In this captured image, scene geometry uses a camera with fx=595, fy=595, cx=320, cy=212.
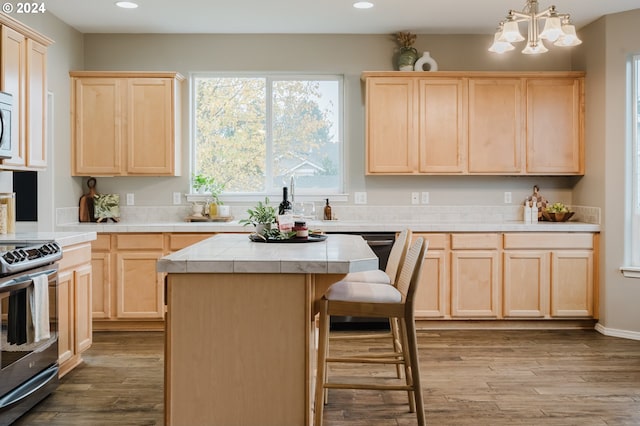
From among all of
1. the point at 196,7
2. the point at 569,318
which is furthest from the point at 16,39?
the point at 569,318

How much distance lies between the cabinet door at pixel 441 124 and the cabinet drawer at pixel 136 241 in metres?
2.34

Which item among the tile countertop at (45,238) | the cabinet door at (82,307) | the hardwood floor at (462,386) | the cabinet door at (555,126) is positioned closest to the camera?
the hardwood floor at (462,386)

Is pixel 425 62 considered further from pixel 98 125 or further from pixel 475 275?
pixel 98 125

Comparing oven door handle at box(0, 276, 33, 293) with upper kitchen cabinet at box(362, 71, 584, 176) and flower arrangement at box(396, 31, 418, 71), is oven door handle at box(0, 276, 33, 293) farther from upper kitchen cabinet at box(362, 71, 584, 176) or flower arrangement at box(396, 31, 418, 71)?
flower arrangement at box(396, 31, 418, 71)

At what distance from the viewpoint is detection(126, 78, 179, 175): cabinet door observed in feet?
16.7

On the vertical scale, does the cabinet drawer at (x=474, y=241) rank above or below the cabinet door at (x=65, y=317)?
above

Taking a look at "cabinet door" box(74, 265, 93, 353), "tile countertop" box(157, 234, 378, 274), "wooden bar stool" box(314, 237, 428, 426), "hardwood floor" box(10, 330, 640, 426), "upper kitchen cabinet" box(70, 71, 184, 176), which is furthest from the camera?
"upper kitchen cabinet" box(70, 71, 184, 176)

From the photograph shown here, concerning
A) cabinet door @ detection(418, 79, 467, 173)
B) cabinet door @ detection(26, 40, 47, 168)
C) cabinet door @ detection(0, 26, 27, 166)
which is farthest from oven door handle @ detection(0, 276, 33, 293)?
cabinet door @ detection(418, 79, 467, 173)

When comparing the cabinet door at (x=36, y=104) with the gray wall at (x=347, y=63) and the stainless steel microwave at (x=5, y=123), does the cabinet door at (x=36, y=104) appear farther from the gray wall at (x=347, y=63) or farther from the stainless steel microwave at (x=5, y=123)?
the gray wall at (x=347, y=63)

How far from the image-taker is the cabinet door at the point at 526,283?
193 inches

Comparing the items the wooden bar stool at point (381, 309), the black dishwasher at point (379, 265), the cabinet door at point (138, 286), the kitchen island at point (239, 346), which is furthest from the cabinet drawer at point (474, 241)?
the kitchen island at point (239, 346)

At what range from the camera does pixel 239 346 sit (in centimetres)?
250

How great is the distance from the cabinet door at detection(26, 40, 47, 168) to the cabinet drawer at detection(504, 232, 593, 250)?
11.7 ft

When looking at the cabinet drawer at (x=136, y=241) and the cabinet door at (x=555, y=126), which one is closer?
the cabinet drawer at (x=136, y=241)
